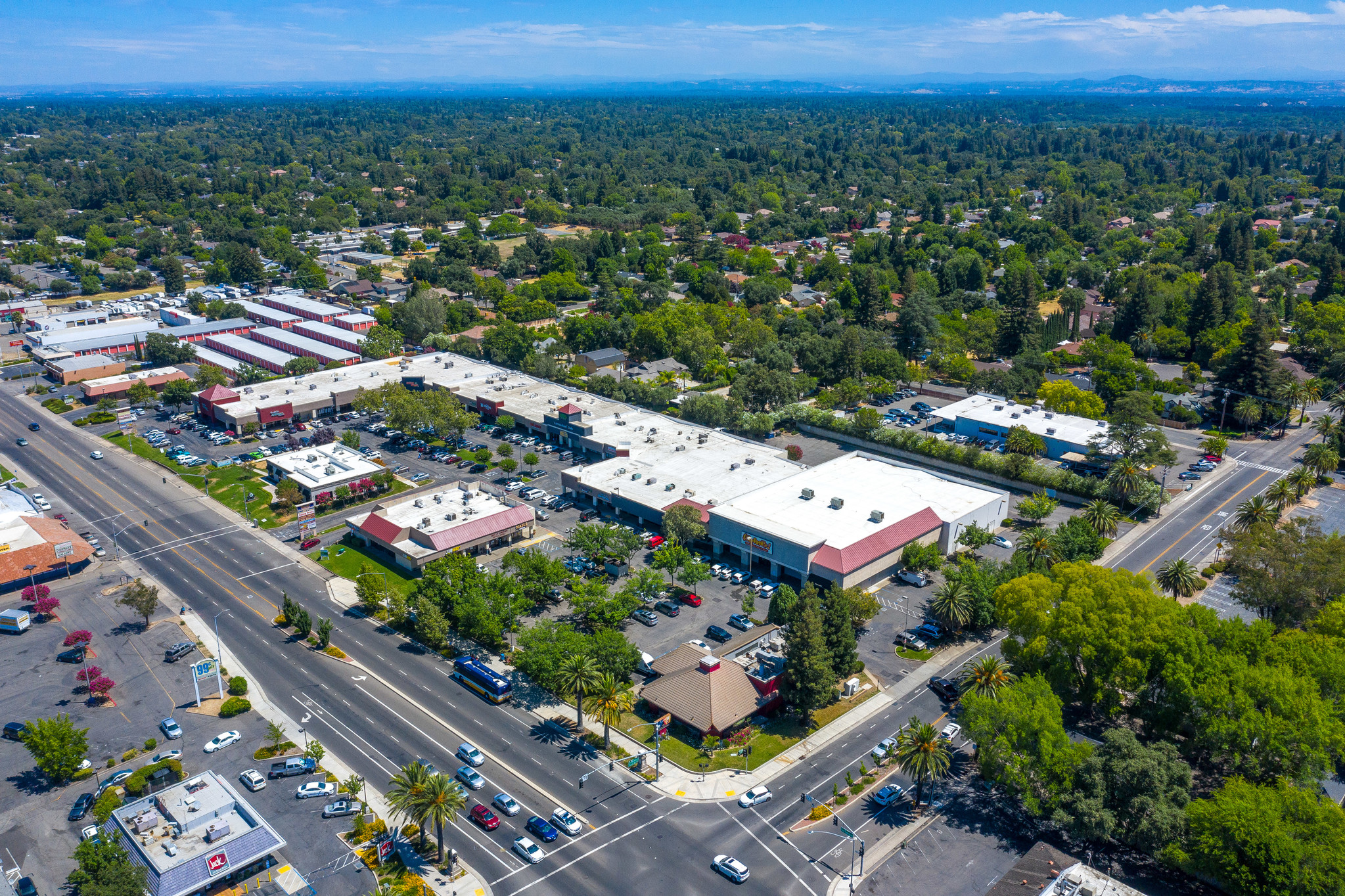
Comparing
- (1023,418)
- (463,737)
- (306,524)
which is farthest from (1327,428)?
(306,524)

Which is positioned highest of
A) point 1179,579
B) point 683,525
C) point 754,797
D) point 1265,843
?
point 1265,843

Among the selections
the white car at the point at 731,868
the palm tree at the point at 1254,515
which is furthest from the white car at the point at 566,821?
the palm tree at the point at 1254,515

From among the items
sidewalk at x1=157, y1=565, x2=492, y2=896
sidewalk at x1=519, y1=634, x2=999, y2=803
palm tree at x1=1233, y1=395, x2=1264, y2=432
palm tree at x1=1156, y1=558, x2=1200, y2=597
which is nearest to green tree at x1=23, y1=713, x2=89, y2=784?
sidewalk at x1=157, y1=565, x2=492, y2=896

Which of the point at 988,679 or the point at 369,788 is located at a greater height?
the point at 988,679

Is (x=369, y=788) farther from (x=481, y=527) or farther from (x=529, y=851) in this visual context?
(x=481, y=527)

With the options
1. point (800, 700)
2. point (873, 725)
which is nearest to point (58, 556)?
point (800, 700)

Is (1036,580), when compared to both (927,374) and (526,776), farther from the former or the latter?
(927,374)
